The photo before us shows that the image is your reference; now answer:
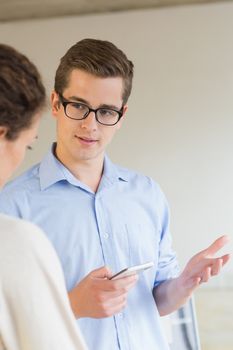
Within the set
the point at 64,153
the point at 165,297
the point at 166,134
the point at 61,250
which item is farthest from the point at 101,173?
the point at 166,134

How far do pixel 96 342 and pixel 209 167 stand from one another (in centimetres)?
225

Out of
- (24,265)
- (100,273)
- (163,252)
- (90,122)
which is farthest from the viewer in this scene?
(163,252)

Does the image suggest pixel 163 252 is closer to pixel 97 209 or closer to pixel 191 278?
pixel 191 278

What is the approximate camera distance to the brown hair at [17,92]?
0.75 metres

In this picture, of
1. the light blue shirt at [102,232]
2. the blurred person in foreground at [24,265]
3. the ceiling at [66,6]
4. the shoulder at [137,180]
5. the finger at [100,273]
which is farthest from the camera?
the ceiling at [66,6]

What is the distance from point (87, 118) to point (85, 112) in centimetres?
2

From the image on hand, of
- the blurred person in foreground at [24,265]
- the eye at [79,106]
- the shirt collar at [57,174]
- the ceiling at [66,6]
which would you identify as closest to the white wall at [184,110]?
the ceiling at [66,6]

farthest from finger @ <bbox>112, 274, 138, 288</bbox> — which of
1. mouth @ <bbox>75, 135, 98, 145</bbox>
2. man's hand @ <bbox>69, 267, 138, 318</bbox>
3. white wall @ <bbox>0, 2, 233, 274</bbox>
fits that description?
white wall @ <bbox>0, 2, 233, 274</bbox>

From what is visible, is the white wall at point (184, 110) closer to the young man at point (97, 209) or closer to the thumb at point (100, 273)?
the young man at point (97, 209)

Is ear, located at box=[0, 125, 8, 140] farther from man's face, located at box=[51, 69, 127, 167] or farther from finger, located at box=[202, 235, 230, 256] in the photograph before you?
finger, located at box=[202, 235, 230, 256]

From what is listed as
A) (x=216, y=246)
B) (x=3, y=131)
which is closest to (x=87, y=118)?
(x=216, y=246)

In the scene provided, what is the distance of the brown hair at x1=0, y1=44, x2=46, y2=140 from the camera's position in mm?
751

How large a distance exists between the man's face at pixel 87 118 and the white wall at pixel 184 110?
6.70 ft

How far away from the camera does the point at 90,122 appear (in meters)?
1.42
